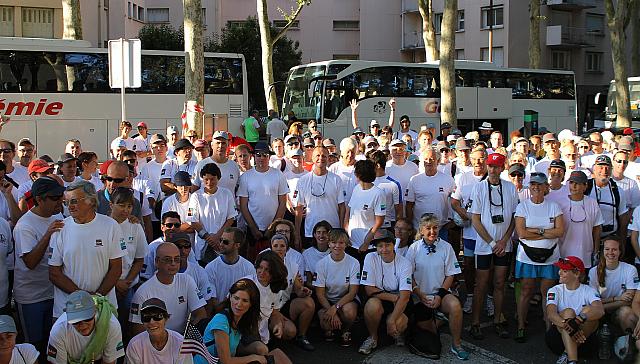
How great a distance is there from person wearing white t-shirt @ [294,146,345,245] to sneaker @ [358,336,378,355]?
1656 mm

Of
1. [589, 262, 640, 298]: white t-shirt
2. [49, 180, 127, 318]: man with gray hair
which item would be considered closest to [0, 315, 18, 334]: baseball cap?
[49, 180, 127, 318]: man with gray hair

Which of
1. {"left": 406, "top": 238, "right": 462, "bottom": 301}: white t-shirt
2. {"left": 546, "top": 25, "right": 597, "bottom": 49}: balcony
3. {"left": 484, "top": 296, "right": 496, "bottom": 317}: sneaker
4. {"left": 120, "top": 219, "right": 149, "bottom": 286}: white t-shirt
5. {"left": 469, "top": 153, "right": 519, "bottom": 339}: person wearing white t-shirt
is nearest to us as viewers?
{"left": 120, "top": 219, "right": 149, "bottom": 286}: white t-shirt

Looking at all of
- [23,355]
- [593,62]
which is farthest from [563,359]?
[593,62]

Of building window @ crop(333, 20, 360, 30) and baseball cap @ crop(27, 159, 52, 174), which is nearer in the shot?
baseball cap @ crop(27, 159, 52, 174)

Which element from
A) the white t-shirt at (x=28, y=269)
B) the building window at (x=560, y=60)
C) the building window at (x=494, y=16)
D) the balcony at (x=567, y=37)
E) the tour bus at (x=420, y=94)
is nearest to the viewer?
the white t-shirt at (x=28, y=269)

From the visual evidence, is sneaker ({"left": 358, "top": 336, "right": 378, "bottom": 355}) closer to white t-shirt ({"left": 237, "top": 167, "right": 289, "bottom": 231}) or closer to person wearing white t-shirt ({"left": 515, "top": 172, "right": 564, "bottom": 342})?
person wearing white t-shirt ({"left": 515, "top": 172, "right": 564, "bottom": 342})

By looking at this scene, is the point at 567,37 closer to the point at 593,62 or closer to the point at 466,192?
the point at 593,62

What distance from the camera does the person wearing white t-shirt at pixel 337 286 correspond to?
7129mm

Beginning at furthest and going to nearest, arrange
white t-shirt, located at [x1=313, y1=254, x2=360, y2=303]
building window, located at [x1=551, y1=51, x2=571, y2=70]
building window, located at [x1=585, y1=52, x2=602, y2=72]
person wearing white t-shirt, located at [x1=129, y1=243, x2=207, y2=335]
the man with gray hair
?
building window, located at [x1=585, y1=52, x2=602, y2=72] < building window, located at [x1=551, y1=51, x2=571, y2=70] < white t-shirt, located at [x1=313, y1=254, x2=360, y2=303] < person wearing white t-shirt, located at [x1=129, y1=243, x2=207, y2=335] < the man with gray hair

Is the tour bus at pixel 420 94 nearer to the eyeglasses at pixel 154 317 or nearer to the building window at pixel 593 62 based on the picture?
the eyeglasses at pixel 154 317

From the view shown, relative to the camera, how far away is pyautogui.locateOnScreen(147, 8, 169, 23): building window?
46562 mm

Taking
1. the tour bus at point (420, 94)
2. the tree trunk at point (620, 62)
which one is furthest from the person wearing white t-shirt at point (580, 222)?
the tree trunk at point (620, 62)

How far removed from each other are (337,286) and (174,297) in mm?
1975

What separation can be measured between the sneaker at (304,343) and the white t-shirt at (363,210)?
133 centimetres
